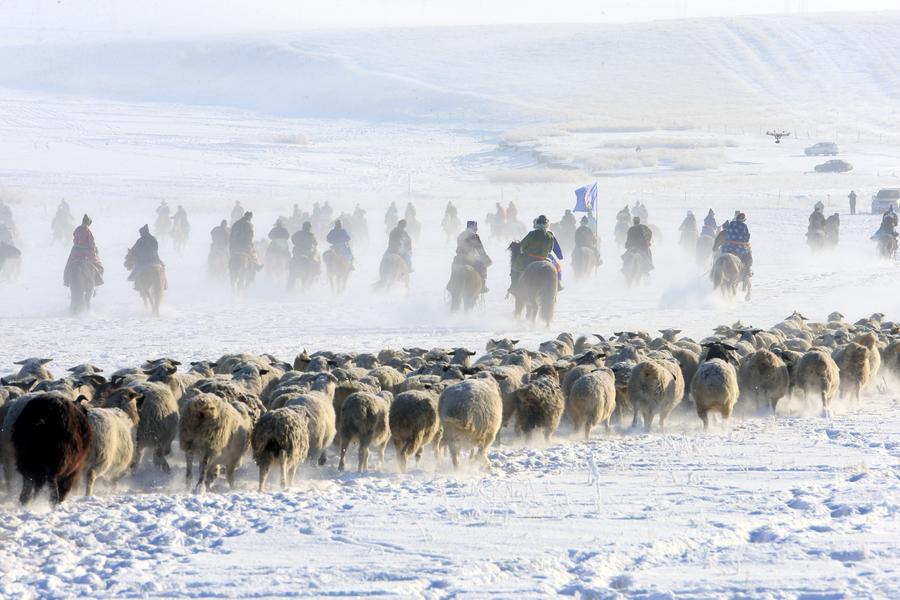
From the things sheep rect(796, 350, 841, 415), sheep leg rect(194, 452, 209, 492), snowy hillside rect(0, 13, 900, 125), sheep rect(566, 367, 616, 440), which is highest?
snowy hillside rect(0, 13, 900, 125)

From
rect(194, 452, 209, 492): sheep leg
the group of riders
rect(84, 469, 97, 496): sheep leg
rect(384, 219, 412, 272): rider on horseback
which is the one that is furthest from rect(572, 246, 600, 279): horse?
rect(84, 469, 97, 496): sheep leg

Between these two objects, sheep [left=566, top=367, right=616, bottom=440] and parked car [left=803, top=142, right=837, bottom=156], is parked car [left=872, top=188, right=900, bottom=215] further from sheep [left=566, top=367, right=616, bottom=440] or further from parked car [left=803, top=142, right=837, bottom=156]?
sheep [left=566, top=367, right=616, bottom=440]

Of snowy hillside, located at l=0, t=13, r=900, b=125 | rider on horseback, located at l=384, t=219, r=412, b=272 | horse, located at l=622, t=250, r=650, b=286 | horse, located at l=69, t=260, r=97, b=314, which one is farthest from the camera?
snowy hillside, located at l=0, t=13, r=900, b=125

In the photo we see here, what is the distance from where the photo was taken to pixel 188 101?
12106cm

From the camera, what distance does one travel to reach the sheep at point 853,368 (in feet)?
45.2

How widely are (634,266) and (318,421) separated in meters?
18.8

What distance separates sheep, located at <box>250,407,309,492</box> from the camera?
9.38 metres

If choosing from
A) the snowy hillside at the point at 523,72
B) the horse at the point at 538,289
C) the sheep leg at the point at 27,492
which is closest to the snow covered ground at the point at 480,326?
the sheep leg at the point at 27,492

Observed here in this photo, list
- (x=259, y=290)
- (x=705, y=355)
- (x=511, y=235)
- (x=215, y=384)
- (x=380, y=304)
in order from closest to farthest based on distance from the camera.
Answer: (x=215, y=384), (x=705, y=355), (x=380, y=304), (x=259, y=290), (x=511, y=235)

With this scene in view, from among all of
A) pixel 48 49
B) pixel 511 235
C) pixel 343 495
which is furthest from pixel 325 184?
pixel 48 49

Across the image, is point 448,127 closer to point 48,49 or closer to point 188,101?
point 188,101

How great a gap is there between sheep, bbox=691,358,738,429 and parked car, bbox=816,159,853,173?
5153cm

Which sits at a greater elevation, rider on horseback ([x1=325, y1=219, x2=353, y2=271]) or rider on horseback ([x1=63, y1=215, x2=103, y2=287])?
rider on horseback ([x1=325, y1=219, x2=353, y2=271])

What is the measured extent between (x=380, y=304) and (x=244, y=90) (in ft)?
352
